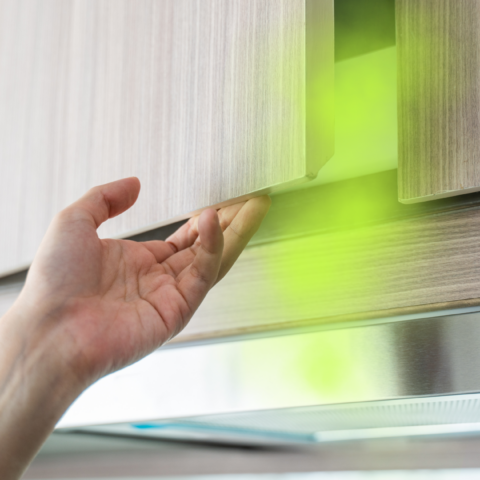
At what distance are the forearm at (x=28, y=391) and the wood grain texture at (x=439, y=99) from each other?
0.30 m

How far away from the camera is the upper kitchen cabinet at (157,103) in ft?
1.17

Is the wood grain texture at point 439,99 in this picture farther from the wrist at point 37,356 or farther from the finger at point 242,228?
the wrist at point 37,356

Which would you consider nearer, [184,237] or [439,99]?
[439,99]

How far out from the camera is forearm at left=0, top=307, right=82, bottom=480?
39 cm

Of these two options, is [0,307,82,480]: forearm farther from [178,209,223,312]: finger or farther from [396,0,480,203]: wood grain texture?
[396,0,480,203]: wood grain texture

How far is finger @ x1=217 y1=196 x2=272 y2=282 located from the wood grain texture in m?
0.10

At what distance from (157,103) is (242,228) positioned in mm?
142

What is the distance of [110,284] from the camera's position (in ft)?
1.49

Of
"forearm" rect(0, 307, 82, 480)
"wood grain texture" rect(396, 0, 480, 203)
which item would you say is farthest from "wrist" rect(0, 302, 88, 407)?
"wood grain texture" rect(396, 0, 480, 203)

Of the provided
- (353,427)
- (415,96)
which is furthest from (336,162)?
(353,427)

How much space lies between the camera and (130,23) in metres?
0.50

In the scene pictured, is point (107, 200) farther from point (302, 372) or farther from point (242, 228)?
point (302, 372)

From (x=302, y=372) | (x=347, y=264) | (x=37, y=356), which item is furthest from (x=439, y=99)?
(x=37, y=356)

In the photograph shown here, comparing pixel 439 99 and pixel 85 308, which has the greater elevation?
pixel 439 99
